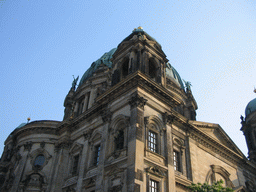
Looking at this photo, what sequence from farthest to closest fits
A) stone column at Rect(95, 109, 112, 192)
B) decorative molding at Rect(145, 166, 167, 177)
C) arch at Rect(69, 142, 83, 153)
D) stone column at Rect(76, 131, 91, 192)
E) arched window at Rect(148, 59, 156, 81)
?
arched window at Rect(148, 59, 156, 81) < arch at Rect(69, 142, 83, 153) < stone column at Rect(76, 131, 91, 192) < stone column at Rect(95, 109, 112, 192) < decorative molding at Rect(145, 166, 167, 177)

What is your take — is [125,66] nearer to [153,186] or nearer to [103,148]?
[103,148]

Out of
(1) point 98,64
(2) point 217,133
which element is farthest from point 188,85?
(1) point 98,64

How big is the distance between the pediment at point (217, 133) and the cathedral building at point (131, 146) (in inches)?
4.5

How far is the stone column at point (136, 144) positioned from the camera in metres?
17.8

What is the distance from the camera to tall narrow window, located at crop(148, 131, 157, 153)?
21.0m

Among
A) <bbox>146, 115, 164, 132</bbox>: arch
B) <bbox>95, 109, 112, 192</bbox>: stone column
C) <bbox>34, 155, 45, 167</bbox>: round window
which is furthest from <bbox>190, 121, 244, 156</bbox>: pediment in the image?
<bbox>34, 155, 45, 167</bbox>: round window

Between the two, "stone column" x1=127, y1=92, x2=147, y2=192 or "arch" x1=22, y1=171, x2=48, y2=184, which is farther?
"arch" x1=22, y1=171, x2=48, y2=184

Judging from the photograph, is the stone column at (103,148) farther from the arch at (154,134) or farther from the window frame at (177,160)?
the window frame at (177,160)

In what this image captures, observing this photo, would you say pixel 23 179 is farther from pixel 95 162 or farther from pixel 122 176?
pixel 122 176

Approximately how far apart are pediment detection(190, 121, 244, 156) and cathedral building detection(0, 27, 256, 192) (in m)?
0.11

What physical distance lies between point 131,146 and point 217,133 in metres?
16.2

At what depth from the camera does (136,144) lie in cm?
1900

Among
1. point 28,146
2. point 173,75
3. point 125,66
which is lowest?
point 28,146

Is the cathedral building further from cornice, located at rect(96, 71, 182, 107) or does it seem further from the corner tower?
the corner tower
